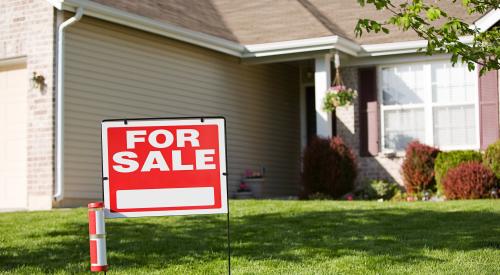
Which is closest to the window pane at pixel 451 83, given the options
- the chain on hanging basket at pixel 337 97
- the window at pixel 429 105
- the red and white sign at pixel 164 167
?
the window at pixel 429 105

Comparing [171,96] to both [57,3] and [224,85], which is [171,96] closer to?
[224,85]

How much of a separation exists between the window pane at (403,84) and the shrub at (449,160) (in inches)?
66.9

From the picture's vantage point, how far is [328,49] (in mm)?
16250

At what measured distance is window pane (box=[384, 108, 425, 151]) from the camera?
1656 cm

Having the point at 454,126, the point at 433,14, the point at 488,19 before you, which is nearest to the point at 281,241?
the point at 433,14

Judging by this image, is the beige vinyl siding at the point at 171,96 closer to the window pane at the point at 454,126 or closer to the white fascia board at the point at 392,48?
the white fascia board at the point at 392,48

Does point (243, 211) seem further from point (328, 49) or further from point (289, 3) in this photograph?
point (289, 3)

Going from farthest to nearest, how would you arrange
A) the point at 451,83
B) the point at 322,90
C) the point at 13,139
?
the point at 322,90
the point at 451,83
the point at 13,139

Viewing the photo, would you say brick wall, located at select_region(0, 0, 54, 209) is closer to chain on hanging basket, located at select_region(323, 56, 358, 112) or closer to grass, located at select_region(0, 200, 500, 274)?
grass, located at select_region(0, 200, 500, 274)

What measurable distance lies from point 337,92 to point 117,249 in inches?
323

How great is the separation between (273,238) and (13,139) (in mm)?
6409

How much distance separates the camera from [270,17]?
1820 cm

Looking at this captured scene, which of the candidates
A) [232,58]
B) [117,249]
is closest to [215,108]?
[232,58]

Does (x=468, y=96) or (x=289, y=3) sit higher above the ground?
(x=289, y=3)
